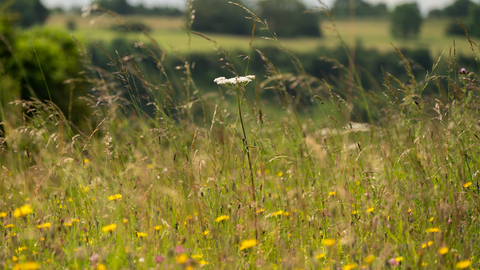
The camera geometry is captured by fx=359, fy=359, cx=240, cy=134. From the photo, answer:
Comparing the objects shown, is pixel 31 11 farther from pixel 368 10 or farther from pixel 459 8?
pixel 459 8

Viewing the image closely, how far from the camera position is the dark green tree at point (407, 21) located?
253ft

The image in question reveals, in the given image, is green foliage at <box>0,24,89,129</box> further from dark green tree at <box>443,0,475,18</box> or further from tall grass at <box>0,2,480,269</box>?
dark green tree at <box>443,0,475,18</box>

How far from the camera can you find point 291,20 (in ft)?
295

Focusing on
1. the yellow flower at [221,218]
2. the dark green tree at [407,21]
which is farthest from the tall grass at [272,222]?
the dark green tree at [407,21]

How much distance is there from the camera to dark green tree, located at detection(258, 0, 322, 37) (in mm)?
88500

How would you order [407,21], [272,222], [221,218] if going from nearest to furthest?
[221,218] → [272,222] → [407,21]

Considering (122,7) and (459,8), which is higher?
(459,8)

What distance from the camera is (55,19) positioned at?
7631cm

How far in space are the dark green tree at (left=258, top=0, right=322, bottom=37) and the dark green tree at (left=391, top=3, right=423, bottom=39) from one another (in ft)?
58.3

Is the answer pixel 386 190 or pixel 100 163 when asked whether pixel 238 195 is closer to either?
pixel 386 190

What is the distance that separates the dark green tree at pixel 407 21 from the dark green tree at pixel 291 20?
58.3 ft

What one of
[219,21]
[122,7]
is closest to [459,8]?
[219,21]

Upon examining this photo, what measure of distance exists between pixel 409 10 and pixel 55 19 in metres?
76.2

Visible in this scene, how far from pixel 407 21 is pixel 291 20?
2672cm
